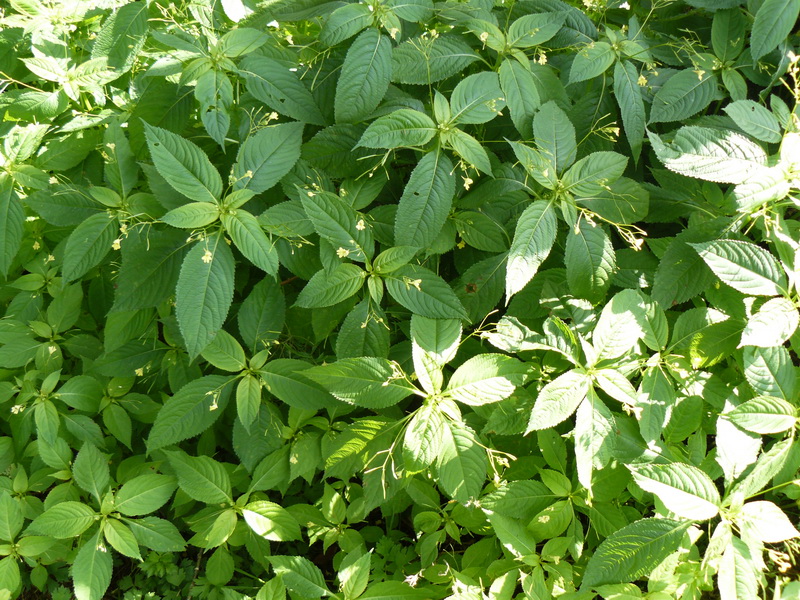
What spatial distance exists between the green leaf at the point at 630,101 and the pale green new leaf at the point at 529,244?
0.46 m

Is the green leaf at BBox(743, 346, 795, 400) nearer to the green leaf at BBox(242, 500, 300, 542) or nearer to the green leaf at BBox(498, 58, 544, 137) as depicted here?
the green leaf at BBox(498, 58, 544, 137)

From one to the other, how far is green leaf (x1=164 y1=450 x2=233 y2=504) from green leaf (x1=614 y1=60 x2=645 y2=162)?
1.80 m

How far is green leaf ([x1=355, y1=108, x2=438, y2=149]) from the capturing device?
67.0 inches

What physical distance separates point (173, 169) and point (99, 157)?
870 millimetres

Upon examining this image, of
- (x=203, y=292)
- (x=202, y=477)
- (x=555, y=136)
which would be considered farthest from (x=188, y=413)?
(x=555, y=136)

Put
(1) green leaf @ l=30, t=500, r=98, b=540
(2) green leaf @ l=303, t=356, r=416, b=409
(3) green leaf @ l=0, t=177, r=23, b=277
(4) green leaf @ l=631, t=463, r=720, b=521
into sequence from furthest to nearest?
(3) green leaf @ l=0, t=177, r=23, b=277
(1) green leaf @ l=30, t=500, r=98, b=540
(2) green leaf @ l=303, t=356, r=416, b=409
(4) green leaf @ l=631, t=463, r=720, b=521

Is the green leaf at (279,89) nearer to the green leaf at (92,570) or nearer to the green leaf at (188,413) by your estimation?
the green leaf at (188,413)

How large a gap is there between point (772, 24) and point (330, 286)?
1.69m

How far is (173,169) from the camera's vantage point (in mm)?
1730

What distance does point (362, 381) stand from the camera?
1767mm

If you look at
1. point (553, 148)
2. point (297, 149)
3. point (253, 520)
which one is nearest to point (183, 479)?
point (253, 520)

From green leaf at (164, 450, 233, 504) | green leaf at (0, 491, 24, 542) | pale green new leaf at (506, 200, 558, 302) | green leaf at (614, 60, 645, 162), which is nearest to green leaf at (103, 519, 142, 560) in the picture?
green leaf at (164, 450, 233, 504)

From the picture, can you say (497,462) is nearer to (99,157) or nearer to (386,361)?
(386,361)

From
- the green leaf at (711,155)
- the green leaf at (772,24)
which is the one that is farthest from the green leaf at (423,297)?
the green leaf at (772,24)
